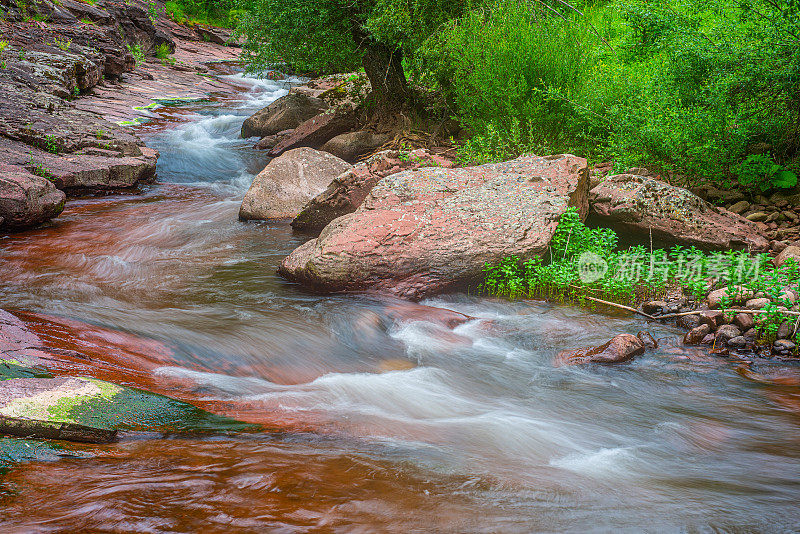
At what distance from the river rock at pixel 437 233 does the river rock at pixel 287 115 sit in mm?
9688

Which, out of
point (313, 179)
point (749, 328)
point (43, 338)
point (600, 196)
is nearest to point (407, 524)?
point (43, 338)

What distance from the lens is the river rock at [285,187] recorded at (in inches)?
388

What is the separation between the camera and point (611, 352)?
509cm

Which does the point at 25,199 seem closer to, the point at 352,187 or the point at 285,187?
the point at 285,187

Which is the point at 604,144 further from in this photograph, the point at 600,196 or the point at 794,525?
the point at 794,525

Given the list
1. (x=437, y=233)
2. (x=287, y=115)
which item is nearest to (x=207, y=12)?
(x=287, y=115)

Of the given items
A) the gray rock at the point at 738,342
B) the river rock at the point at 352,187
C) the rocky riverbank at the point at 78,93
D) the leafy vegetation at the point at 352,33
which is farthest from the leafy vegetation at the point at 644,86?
the rocky riverbank at the point at 78,93

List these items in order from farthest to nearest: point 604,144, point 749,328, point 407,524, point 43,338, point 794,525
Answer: point 604,144, point 749,328, point 43,338, point 794,525, point 407,524

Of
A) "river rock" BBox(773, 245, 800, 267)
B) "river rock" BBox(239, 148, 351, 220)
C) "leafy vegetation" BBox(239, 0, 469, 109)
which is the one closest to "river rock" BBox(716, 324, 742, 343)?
"river rock" BBox(773, 245, 800, 267)

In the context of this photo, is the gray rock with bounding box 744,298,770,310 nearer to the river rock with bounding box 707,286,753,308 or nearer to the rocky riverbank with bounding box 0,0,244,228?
the river rock with bounding box 707,286,753,308

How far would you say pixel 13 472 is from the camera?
2.63 metres

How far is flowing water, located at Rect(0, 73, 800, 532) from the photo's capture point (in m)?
2.65

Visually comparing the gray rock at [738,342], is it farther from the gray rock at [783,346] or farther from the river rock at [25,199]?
the river rock at [25,199]

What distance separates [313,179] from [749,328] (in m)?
7.10
